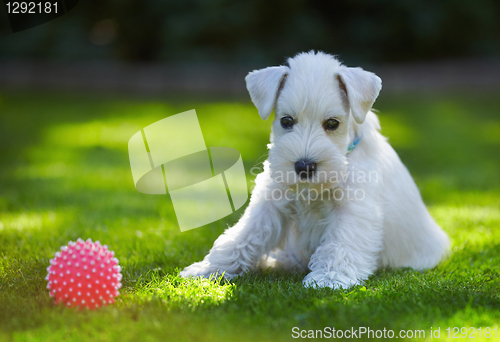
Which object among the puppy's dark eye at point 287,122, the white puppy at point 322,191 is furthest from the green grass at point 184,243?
the puppy's dark eye at point 287,122

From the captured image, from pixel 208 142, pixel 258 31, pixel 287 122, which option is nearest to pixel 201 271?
pixel 287 122

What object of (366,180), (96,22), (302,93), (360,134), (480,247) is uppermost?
(96,22)

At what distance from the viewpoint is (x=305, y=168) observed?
11.0 feet

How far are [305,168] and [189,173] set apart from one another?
431 centimetres

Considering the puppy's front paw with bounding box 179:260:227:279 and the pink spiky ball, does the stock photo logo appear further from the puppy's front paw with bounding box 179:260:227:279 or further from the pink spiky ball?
the pink spiky ball

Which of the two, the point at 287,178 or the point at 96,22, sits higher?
the point at 96,22

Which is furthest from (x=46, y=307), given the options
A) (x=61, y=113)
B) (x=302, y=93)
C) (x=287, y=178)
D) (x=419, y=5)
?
(x=419, y=5)

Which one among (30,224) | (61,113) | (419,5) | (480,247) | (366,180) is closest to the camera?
(366,180)

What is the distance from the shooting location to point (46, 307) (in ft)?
9.94

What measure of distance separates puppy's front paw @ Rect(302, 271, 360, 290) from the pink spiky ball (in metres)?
1.23

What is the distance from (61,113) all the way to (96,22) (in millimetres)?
4117

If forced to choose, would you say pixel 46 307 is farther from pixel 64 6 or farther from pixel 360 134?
pixel 64 6

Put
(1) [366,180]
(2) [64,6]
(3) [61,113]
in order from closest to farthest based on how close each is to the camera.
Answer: (1) [366,180] → (3) [61,113] → (2) [64,6]

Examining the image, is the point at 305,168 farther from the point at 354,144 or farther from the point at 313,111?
the point at 354,144
